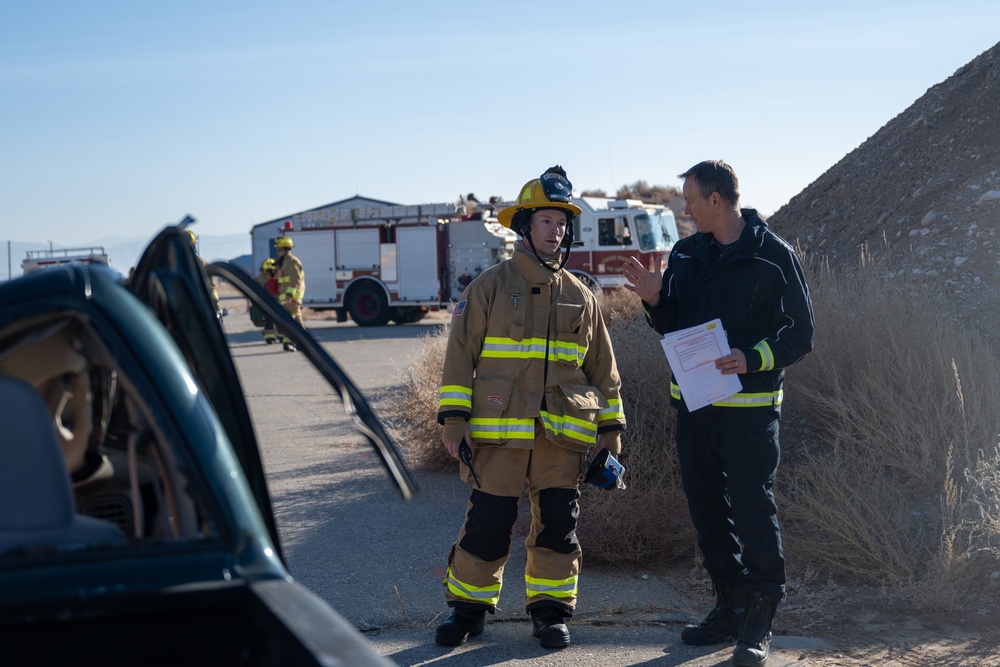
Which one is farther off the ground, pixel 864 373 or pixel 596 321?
pixel 596 321

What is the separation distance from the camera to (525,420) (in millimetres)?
4215

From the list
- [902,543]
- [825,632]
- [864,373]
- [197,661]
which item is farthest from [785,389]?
[197,661]

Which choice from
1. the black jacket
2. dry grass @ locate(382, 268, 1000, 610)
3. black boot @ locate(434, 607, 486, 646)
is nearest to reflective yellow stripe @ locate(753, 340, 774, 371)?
the black jacket

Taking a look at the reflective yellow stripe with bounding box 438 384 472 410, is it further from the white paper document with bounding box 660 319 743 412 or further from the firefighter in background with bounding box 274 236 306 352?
the firefighter in background with bounding box 274 236 306 352

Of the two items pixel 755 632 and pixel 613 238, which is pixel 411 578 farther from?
pixel 613 238

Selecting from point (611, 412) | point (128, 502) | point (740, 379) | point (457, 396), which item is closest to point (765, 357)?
point (740, 379)

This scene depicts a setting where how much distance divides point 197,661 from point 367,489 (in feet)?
17.2

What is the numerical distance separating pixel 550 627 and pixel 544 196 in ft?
5.88

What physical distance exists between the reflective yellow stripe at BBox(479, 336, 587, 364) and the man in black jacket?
0.43 m

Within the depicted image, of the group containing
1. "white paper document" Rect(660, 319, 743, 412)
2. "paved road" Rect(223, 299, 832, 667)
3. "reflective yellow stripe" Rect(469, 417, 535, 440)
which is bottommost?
"paved road" Rect(223, 299, 832, 667)

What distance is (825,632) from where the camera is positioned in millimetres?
4395

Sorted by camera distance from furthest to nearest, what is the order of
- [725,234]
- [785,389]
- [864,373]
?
[785,389] → [864,373] → [725,234]

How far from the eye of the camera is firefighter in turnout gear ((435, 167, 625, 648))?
4215 mm

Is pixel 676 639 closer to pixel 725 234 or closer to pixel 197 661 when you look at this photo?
pixel 725 234
